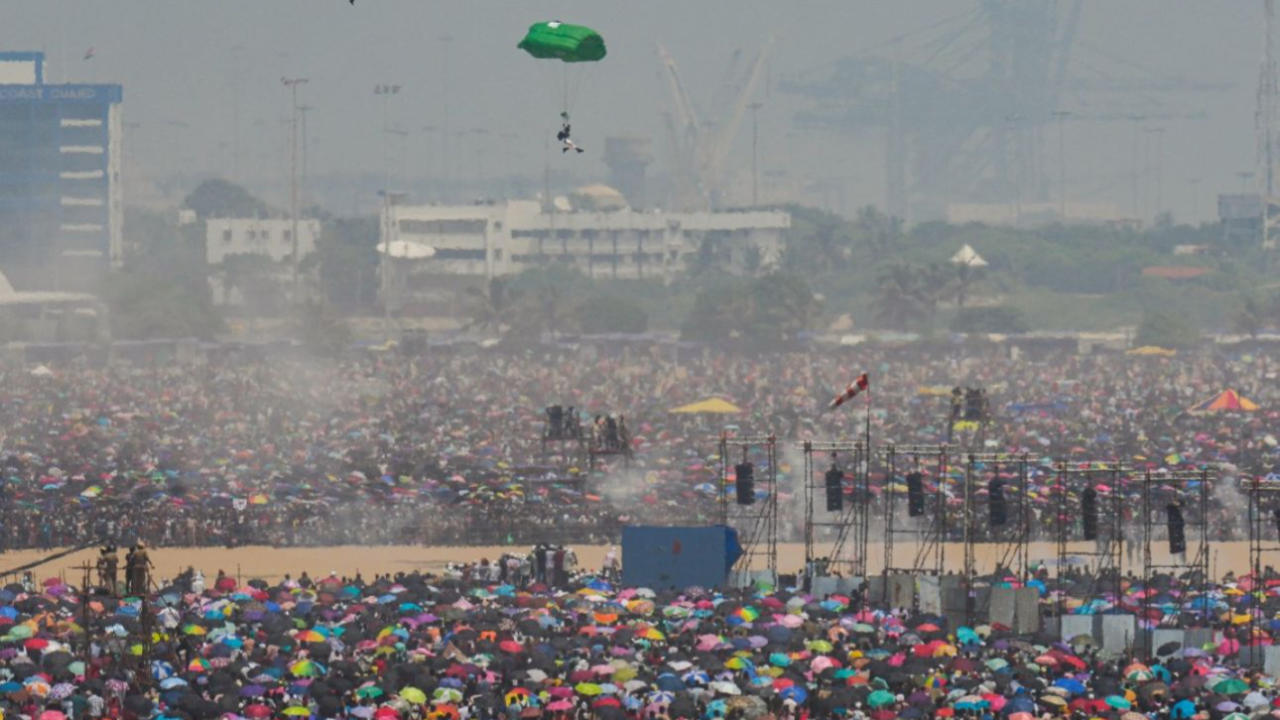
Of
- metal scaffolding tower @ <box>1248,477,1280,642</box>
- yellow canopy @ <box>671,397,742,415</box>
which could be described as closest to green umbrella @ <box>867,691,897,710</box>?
metal scaffolding tower @ <box>1248,477,1280,642</box>

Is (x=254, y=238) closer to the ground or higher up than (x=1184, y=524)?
higher up

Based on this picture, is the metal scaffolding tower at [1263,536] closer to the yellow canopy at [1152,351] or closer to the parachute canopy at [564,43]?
the parachute canopy at [564,43]

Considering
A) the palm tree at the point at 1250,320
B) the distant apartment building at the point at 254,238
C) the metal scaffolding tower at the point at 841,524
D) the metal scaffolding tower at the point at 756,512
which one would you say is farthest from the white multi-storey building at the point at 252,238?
the metal scaffolding tower at the point at 841,524

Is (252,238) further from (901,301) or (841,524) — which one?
(841,524)

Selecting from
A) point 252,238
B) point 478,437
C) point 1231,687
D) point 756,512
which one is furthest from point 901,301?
point 1231,687

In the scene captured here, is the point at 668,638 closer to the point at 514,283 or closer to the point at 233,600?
the point at 233,600

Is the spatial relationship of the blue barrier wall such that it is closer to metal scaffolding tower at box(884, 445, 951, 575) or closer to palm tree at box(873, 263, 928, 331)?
metal scaffolding tower at box(884, 445, 951, 575)

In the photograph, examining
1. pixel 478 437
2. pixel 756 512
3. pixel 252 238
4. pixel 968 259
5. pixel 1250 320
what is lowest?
pixel 756 512
